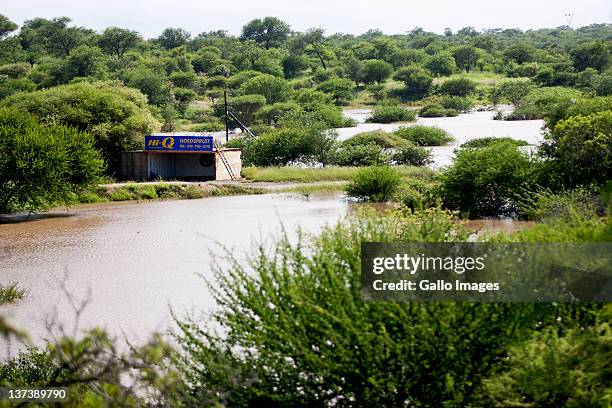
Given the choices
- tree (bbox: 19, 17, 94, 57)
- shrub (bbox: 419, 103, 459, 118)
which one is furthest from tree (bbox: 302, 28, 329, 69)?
tree (bbox: 19, 17, 94, 57)

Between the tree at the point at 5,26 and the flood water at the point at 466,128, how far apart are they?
44.3 meters

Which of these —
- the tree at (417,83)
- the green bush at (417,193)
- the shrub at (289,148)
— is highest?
the tree at (417,83)

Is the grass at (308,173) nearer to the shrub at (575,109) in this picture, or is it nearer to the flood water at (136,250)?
the flood water at (136,250)

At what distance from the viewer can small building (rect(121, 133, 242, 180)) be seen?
38938 mm

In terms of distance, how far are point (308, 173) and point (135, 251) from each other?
20284mm

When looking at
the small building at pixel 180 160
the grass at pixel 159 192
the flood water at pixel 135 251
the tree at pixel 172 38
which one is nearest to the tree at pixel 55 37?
the tree at pixel 172 38

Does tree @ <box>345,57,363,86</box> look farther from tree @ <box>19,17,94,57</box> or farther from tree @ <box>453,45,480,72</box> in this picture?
tree @ <box>19,17,94,57</box>

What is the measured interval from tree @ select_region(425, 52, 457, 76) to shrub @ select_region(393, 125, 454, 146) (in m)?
31.7

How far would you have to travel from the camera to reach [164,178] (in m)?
40.3

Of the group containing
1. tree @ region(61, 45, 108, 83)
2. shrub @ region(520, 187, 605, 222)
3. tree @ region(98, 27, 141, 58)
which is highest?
tree @ region(98, 27, 141, 58)

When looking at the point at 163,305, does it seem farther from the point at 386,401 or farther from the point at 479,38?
the point at 479,38

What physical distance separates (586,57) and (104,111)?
4997cm

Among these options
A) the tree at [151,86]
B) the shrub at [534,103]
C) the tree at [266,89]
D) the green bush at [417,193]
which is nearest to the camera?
the green bush at [417,193]
